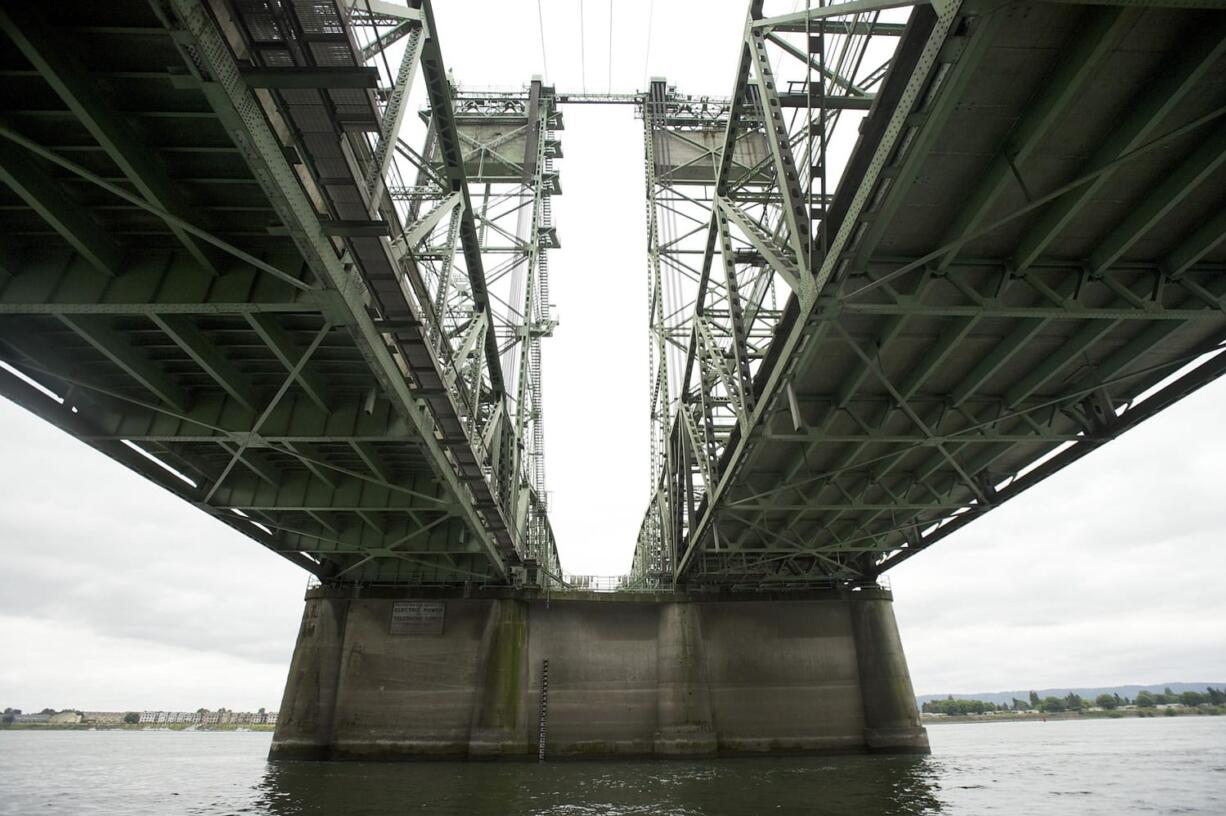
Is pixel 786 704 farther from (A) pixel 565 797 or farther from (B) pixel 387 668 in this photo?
(B) pixel 387 668

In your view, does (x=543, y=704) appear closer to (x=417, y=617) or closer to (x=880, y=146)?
(x=417, y=617)

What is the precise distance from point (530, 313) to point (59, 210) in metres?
23.1

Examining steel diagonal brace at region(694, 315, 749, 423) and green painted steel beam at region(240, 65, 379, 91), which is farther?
steel diagonal brace at region(694, 315, 749, 423)

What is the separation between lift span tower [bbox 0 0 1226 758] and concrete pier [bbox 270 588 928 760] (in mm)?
138

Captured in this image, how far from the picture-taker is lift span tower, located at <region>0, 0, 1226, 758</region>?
25.5 ft

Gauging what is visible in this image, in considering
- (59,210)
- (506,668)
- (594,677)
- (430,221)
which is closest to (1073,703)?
(594,677)

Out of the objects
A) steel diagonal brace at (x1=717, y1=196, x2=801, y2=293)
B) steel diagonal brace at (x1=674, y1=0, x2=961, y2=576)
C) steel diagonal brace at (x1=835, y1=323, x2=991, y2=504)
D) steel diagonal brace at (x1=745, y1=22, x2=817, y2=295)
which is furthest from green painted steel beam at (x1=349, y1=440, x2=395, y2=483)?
steel diagonal brace at (x1=835, y1=323, x2=991, y2=504)

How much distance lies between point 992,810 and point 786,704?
1649cm

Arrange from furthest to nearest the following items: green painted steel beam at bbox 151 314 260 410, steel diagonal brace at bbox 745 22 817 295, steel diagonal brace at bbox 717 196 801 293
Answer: green painted steel beam at bbox 151 314 260 410 < steel diagonal brace at bbox 717 196 801 293 < steel diagonal brace at bbox 745 22 817 295

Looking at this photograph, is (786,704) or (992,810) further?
(786,704)

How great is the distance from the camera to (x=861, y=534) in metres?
27.7

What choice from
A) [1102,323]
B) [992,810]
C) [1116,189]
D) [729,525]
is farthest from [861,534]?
[1116,189]

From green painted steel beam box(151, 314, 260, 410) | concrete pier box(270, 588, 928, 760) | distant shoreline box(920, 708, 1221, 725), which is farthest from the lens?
distant shoreline box(920, 708, 1221, 725)

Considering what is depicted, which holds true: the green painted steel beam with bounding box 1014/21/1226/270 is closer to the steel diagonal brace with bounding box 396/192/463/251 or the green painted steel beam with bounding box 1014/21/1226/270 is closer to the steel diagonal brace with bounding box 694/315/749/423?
the steel diagonal brace with bounding box 694/315/749/423
